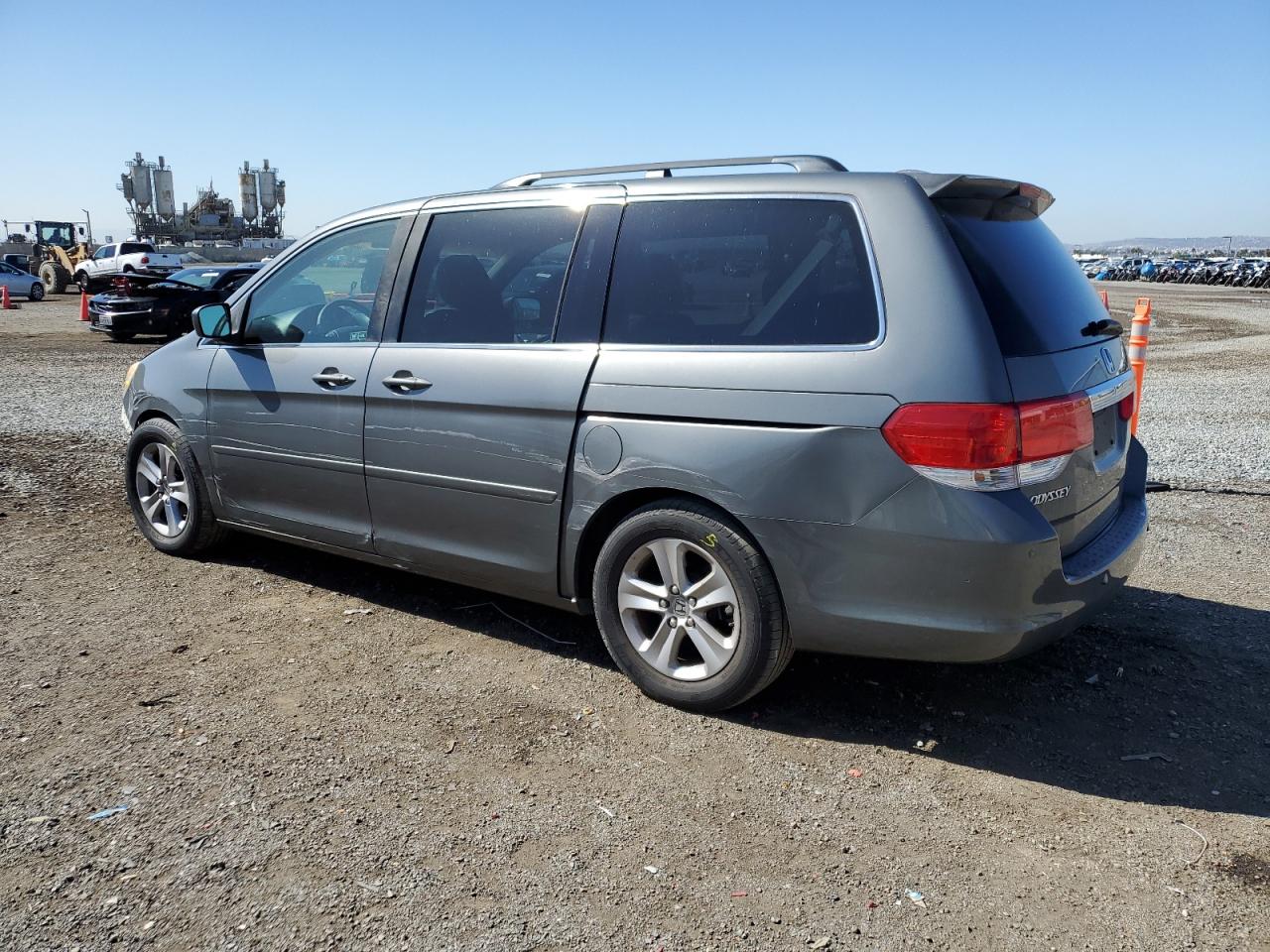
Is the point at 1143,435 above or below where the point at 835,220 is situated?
below

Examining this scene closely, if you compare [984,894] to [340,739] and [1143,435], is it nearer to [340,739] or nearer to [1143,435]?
[340,739]

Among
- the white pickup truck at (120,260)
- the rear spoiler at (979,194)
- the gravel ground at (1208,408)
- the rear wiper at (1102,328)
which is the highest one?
the white pickup truck at (120,260)

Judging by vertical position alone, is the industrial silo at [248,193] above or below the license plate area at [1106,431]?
above

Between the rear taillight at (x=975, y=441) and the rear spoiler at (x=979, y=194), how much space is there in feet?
2.51

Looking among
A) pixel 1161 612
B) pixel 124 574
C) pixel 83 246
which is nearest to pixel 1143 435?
pixel 1161 612

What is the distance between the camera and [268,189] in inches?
3462

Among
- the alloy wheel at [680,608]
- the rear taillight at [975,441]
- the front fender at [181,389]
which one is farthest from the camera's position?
the front fender at [181,389]

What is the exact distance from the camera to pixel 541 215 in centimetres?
418

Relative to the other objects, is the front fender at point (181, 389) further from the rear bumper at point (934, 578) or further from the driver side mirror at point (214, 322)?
the rear bumper at point (934, 578)

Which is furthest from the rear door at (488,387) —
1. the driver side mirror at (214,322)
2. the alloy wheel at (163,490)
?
the alloy wheel at (163,490)

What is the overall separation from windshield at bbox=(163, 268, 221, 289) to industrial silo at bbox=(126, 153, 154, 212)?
224ft

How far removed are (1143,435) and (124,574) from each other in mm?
8454

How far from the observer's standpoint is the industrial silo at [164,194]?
3135 inches

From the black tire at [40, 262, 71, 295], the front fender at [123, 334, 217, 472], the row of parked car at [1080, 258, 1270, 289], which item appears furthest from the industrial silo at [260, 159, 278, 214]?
the front fender at [123, 334, 217, 472]
